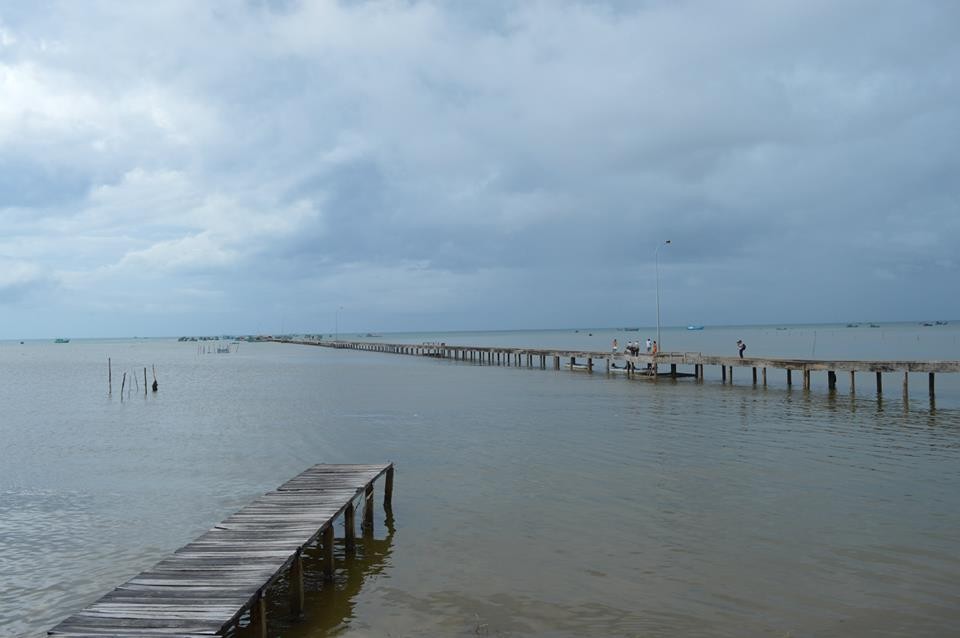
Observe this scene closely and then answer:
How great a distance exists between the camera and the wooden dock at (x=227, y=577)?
20.1 ft

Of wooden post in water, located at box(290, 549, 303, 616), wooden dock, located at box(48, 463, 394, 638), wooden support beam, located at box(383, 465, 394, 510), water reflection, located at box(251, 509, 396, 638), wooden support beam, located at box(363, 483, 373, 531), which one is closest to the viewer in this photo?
wooden dock, located at box(48, 463, 394, 638)

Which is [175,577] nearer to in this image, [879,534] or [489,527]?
[489,527]

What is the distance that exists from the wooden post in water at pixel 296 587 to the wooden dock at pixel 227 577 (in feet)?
0.03

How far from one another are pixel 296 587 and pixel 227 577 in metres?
1.06

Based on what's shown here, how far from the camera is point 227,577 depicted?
714cm

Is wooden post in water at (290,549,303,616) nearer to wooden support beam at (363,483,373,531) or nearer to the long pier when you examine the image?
wooden support beam at (363,483,373,531)

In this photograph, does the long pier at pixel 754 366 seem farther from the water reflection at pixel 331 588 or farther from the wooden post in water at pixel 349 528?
the wooden post in water at pixel 349 528

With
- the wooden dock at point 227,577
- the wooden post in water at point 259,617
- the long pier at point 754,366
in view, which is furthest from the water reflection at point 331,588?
the long pier at point 754,366

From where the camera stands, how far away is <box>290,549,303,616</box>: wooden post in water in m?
7.96

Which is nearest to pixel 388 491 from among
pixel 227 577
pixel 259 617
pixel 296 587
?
pixel 296 587

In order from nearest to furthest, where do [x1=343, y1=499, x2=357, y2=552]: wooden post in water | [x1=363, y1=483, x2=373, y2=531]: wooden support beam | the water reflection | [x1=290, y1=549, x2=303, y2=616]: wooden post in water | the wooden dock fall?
the wooden dock
the water reflection
[x1=290, y1=549, x2=303, y2=616]: wooden post in water
[x1=343, y1=499, x2=357, y2=552]: wooden post in water
[x1=363, y1=483, x2=373, y2=531]: wooden support beam

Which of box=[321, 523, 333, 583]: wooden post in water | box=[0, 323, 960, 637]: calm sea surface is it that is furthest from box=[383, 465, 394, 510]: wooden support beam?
box=[321, 523, 333, 583]: wooden post in water

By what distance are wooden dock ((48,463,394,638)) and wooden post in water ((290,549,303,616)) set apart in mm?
10

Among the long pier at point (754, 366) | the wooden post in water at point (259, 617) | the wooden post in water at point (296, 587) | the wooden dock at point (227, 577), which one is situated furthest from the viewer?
the long pier at point (754, 366)
